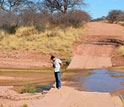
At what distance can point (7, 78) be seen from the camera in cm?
1758

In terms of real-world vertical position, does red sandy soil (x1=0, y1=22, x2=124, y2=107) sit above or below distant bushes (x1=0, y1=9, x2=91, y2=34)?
below

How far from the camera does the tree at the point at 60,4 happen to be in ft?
148

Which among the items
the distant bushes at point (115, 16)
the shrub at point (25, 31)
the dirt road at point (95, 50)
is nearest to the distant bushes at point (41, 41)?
the shrub at point (25, 31)

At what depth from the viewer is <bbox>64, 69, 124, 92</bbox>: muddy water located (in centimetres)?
1402

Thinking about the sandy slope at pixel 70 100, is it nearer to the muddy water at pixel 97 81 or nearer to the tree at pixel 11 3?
the muddy water at pixel 97 81

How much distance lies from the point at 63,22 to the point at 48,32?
6708mm

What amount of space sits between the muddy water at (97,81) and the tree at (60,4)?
26846mm

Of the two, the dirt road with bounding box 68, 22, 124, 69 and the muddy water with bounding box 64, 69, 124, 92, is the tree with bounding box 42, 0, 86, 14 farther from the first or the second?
the muddy water with bounding box 64, 69, 124, 92

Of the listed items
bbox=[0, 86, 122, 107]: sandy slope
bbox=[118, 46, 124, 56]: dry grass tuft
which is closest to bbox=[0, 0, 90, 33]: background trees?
bbox=[118, 46, 124, 56]: dry grass tuft

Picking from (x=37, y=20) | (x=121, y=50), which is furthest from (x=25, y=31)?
(x=121, y=50)

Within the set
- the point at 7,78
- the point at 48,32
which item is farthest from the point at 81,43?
the point at 7,78

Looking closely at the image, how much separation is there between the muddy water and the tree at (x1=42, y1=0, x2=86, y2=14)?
88.1 feet

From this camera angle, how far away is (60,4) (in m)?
46.6

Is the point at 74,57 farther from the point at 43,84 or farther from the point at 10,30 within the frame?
the point at 10,30
